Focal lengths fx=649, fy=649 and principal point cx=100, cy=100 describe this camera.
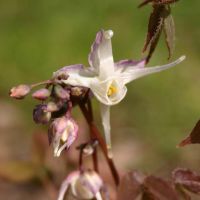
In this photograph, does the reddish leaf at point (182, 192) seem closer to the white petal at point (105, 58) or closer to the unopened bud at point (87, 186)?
the unopened bud at point (87, 186)

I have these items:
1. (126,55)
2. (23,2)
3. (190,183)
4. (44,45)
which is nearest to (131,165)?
(126,55)

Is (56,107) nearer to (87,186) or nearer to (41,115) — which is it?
(41,115)

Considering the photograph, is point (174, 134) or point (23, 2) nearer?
point (174, 134)

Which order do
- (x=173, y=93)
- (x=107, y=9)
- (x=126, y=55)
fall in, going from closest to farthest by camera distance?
(x=173, y=93) < (x=126, y=55) < (x=107, y=9)

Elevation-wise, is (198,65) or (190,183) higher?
(190,183)

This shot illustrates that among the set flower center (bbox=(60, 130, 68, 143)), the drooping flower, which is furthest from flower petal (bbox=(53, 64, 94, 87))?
flower center (bbox=(60, 130, 68, 143))

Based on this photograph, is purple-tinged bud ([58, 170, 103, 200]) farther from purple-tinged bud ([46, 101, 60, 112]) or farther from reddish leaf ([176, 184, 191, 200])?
purple-tinged bud ([46, 101, 60, 112])

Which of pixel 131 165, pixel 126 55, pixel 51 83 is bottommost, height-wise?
pixel 131 165

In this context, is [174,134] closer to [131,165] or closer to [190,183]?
[131,165]
